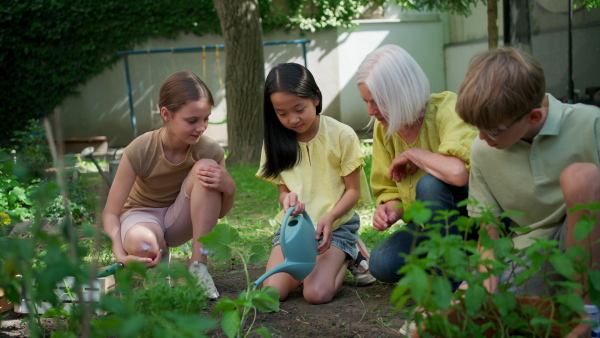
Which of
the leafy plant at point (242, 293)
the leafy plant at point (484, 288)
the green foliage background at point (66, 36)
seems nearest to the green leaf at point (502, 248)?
the leafy plant at point (484, 288)

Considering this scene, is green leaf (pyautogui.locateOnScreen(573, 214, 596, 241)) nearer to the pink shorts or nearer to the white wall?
the pink shorts

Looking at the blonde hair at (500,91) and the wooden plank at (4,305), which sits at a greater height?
the blonde hair at (500,91)

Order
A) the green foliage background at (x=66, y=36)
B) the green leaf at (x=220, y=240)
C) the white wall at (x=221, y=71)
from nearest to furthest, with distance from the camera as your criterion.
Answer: the green leaf at (x=220, y=240) < the green foliage background at (x=66, y=36) < the white wall at (x=221, y=71)

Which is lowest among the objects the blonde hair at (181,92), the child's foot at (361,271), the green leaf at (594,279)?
the child's foot at (361,271)

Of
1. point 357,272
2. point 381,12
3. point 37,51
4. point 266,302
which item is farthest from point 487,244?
point 381,12

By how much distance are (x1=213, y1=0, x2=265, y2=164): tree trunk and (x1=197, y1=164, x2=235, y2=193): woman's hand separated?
403cm

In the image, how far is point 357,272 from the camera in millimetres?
2654

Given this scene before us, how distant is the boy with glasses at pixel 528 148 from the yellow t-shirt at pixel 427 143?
0.82 feet

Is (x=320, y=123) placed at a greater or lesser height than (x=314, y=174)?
greater

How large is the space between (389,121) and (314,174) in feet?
1.73

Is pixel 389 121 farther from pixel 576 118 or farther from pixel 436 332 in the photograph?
pixel 436 332

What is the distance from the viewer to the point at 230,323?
5.29 ft

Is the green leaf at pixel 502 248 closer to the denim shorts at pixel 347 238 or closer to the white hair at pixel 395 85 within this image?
the white hair at pixel 395 85

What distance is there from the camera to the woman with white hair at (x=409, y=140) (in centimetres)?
220
